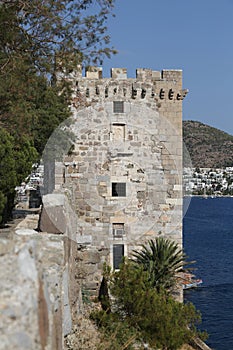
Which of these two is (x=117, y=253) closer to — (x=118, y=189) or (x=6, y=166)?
(x=118, y=189)

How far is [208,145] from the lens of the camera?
4695 inches

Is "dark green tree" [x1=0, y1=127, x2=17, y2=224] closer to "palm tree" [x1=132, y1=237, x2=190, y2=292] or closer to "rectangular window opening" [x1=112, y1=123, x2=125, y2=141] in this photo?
"rectangular window opening" [x1=112, y1=123, x2=125, y2=141]

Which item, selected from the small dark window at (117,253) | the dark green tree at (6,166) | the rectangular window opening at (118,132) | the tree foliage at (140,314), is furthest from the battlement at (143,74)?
the tree foliage at (140,314)

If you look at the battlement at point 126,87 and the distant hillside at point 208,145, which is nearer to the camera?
the battlement at point 126,87

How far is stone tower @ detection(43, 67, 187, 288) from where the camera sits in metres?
12.8

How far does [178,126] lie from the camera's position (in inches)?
524

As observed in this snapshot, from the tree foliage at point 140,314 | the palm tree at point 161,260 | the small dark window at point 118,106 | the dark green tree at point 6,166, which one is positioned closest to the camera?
the tree foliage at point 140,314

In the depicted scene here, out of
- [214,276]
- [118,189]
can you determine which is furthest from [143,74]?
[214,276]

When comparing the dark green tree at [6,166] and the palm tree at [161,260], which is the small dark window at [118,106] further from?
the dark green tree at [6,166]

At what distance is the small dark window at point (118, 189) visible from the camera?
1275 centimetres

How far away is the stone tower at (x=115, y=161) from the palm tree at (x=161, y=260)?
0.95 feet

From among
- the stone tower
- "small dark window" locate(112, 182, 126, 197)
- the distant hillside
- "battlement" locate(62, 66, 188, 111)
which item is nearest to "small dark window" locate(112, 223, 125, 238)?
the stone tower

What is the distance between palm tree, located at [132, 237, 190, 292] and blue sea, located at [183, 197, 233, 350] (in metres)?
9.18

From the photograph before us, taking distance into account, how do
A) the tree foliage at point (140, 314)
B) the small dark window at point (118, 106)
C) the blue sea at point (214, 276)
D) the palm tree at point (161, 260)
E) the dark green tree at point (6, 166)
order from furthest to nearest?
1. the blue sea at point (214, 276)
2. the small dark window at point (118, 106)
3. the palm tree at point (161, 260)
4. the dark green tree at point (6, 166)
5. the tree foliage at point (140, 314)
